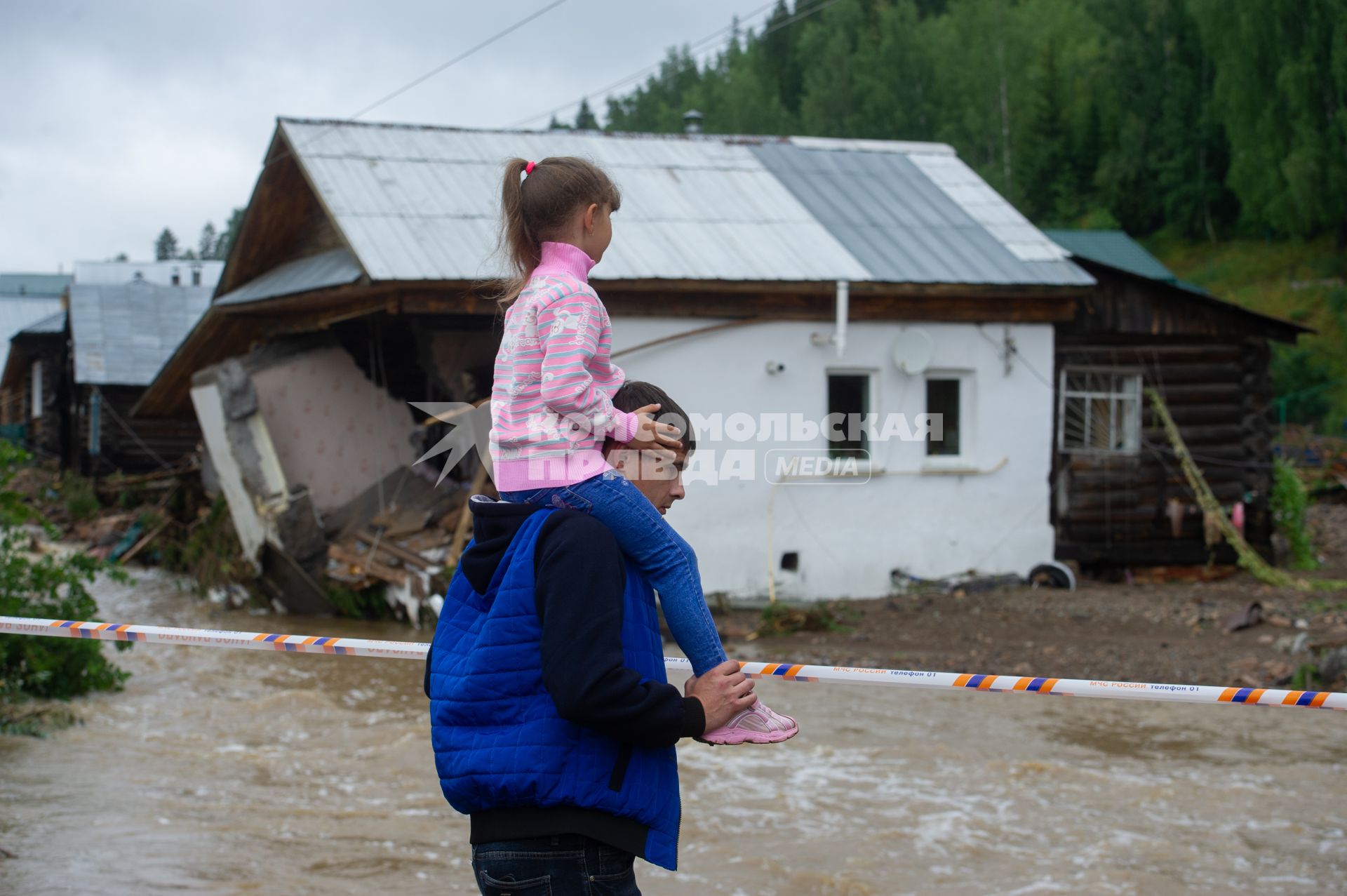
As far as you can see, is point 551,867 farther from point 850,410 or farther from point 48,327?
point 48,327

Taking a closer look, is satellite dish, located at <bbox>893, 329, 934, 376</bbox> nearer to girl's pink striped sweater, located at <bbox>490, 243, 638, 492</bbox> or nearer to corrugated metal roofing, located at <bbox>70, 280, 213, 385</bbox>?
girl's pink striped sweater, located at <bbox>490, 243, 638, 492</bbox>

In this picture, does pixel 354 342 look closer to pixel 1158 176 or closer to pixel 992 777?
pixel 992 777

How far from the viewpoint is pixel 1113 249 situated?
85.0 feet

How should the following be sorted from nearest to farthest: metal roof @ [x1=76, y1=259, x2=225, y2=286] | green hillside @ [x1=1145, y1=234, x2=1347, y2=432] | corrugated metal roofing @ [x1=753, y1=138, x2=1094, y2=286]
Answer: corrugated metal roofing @ [x1=753, y1=138, x2=1094, y2=286] → green hillside @ [x1=1145, y1=234, x2=1347, y2=432] → metal roof @ [x1=76, y1=259, x2=225, y2=286]

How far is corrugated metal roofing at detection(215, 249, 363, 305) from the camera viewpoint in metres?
12.1

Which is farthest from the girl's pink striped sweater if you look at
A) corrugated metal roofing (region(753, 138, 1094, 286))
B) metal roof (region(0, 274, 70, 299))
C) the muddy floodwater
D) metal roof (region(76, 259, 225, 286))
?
metal roof (region(0, 274, 70, 299))

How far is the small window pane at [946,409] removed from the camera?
43.9ft

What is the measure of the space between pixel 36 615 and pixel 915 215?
10.2 meters

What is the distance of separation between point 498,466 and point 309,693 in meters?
7.36

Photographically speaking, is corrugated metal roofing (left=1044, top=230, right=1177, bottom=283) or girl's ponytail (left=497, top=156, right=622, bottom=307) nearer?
girl's ponytail (left=497, top=156, right=622, bottom=307)

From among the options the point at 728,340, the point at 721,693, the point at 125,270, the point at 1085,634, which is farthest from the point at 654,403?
the point at 125,270

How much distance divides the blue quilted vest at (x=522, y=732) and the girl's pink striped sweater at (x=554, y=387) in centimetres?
16

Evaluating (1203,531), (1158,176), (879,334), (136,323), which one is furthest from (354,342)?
(1158,176)

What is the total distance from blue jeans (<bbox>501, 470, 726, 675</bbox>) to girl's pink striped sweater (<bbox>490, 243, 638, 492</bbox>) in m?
Answer: 0.03
